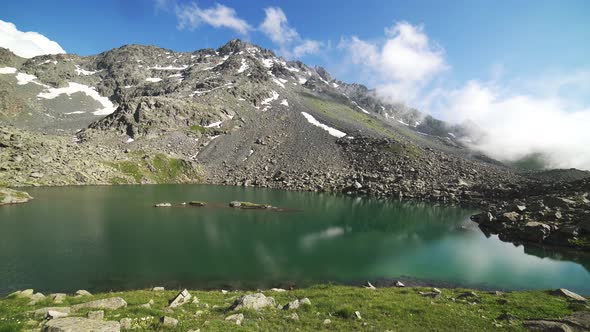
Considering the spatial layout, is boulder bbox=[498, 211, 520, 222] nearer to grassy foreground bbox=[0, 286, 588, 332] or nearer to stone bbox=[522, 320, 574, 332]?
grassy foreground bbox=[0, 286, 588, 332]

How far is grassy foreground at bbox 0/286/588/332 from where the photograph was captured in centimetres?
1498

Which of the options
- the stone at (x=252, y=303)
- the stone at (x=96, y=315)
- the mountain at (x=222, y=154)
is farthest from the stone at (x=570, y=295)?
the mountain at (x=222, y=154)

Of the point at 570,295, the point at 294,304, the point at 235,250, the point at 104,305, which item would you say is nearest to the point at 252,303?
the point at 294,304

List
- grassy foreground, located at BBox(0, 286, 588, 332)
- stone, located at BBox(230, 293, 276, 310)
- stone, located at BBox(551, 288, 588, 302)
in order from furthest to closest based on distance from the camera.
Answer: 1. stone, located at BBox(551, 288, 588, 302)
2. stone, located at BBox(230, 293, 276, 310)
3. grassy foreground, located at BBox(0, 286, 588, 332)

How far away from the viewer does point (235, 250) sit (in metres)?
43.7

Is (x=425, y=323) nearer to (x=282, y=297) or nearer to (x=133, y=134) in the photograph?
(x=282, y=297)

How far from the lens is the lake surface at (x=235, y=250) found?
107 feet

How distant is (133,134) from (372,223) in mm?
138985

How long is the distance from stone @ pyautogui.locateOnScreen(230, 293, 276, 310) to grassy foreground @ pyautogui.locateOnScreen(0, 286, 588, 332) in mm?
660

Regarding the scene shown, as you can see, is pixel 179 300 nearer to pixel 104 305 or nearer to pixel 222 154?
pixel 104 305

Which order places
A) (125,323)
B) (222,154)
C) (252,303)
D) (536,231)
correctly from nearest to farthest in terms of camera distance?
(125,323), (252,303), (536,231), (222,154)

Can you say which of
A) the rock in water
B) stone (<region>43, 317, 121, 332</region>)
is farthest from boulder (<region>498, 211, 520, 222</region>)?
the rock in water

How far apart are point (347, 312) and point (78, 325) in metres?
13.3

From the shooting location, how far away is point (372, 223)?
240 ft
